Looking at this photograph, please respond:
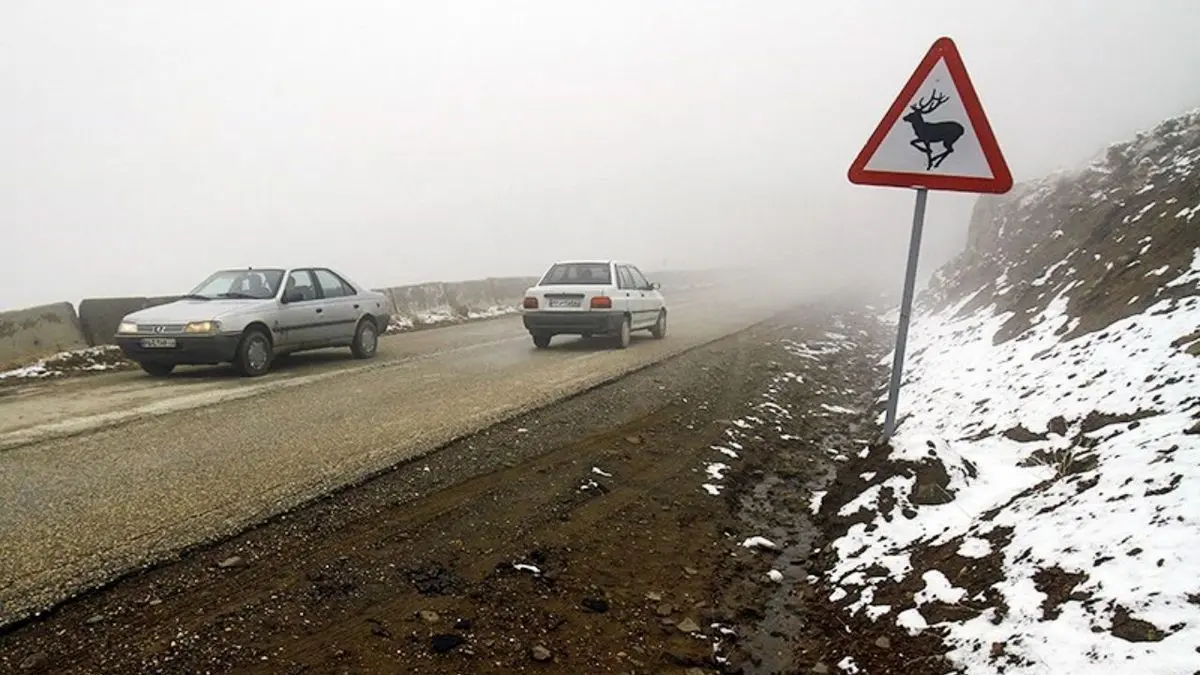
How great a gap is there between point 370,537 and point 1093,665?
3.40m

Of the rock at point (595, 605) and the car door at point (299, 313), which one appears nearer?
the rock at point (595, 605)

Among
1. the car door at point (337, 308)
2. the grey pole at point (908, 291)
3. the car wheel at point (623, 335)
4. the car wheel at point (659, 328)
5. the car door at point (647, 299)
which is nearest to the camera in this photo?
the grey pole at point (908, 291)

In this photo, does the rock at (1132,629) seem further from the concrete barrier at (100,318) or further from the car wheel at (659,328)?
the concrete barrier at (100,318)

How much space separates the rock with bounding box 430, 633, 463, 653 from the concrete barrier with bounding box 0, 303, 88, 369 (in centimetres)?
932

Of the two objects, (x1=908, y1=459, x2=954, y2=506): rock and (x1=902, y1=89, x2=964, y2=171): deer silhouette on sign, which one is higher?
(x1=902, y1=89, x2=964, y2=171): deer silhouette on sign

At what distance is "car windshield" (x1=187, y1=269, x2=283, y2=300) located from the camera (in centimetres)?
991

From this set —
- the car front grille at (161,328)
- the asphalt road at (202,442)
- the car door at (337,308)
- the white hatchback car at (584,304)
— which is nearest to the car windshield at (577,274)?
the white hatchback car at (584,304)

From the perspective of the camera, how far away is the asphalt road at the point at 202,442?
12.5ft

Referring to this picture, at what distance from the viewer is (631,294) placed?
1306 centimetres

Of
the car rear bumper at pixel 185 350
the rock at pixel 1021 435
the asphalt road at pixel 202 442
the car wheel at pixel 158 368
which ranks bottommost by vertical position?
the rock at pixel 1021 435

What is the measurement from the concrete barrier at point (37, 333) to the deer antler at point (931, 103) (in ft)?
36.2

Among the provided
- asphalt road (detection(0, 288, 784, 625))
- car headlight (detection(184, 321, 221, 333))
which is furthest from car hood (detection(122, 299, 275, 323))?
asphalt road (detection(0, 288, 784, 625))

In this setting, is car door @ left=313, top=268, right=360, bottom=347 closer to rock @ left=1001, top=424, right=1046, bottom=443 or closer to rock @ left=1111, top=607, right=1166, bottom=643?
rock @ left=1001, top=424, right=1046, bottom=443

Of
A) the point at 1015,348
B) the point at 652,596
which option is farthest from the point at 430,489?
the point at 1015,348
